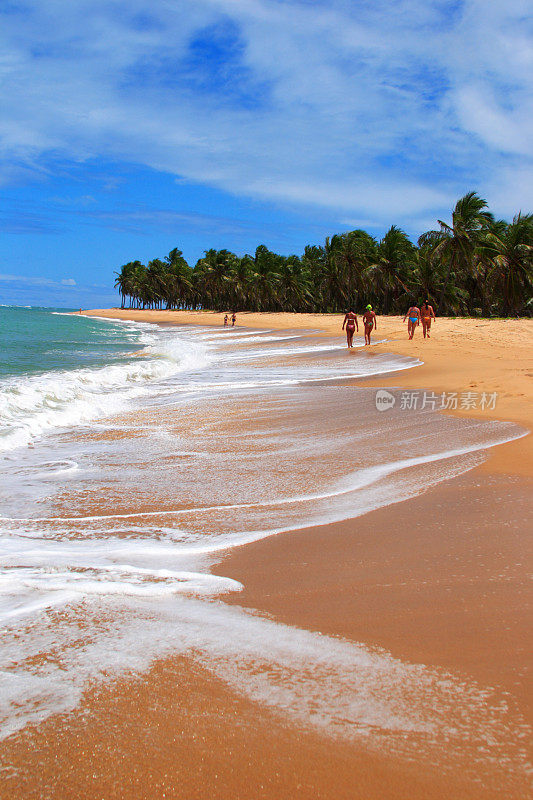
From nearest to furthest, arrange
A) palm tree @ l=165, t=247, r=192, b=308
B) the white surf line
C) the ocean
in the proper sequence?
the ocean
the white surf line
palm tree @ l=165, t=247, r=192, b=308

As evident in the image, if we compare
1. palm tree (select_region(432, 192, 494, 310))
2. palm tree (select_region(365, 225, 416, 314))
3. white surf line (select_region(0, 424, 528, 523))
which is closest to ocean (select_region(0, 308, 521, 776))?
white surf line (select_region(0, 424, 528, 523))

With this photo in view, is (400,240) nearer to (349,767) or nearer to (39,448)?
(39,448)

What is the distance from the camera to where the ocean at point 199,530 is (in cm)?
184

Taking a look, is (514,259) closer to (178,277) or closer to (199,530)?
(199,530)

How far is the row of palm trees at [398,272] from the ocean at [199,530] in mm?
37076

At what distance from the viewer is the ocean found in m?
1.84

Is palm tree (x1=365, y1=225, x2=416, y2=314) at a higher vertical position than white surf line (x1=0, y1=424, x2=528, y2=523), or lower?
higher

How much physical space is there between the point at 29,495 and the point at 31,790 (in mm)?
3171

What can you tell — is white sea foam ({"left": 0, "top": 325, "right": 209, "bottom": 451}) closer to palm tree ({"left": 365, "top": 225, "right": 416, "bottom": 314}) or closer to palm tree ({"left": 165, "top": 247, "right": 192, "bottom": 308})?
palm tree ({"left": 365, "top": 225, "right": 416, "bottom": 314})

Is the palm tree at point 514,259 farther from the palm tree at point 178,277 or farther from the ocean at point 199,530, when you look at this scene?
the palm tree at point 178,277

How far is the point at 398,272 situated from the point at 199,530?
49.5 metres

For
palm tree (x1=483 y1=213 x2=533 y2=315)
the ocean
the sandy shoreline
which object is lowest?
the ocean

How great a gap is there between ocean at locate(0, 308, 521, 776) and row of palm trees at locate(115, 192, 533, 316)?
37.1 m

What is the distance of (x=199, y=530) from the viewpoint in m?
3.49
